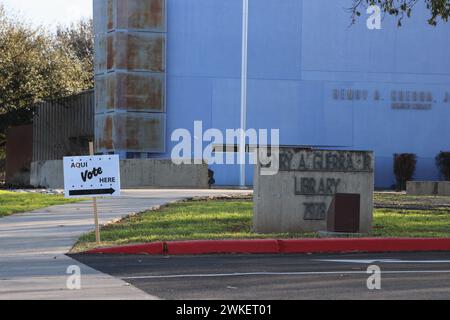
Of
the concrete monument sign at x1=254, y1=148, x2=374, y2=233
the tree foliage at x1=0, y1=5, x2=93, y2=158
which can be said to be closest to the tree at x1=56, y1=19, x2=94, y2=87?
the tree foliage at x1=0, y1=5, x2=93, y2=158

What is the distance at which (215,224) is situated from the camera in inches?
613

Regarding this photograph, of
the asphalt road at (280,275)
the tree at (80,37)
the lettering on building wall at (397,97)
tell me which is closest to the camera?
the asphalt road at (280,275)

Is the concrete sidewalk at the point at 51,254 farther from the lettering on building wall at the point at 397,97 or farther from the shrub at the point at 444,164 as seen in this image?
the shrub at the point at 444,164

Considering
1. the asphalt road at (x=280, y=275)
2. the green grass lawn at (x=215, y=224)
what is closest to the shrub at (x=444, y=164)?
the green grass lawn at (x=215, y=224)

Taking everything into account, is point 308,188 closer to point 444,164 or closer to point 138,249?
point 138,249

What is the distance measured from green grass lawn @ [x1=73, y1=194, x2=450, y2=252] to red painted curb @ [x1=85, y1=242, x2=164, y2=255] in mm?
320

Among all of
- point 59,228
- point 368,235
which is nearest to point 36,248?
point 59,228

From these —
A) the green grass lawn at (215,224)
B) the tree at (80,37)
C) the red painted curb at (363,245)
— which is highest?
the tree at (80,37)

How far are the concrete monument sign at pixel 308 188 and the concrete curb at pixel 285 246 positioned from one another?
5.01 feet

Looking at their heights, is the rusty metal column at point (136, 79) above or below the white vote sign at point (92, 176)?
above

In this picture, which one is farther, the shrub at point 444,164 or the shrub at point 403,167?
the shrub at point 444,164

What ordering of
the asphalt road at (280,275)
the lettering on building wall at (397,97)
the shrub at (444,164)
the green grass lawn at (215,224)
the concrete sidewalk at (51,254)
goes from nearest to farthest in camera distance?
the asphalt road at (280,275)
the concrete sidewalk at (51,254)
the green grass lawn at (215,224)
the lettering on building wall at (397,97)
the shrub at (444,164)

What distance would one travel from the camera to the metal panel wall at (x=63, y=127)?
47625mm

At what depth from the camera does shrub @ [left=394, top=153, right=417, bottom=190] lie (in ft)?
139
